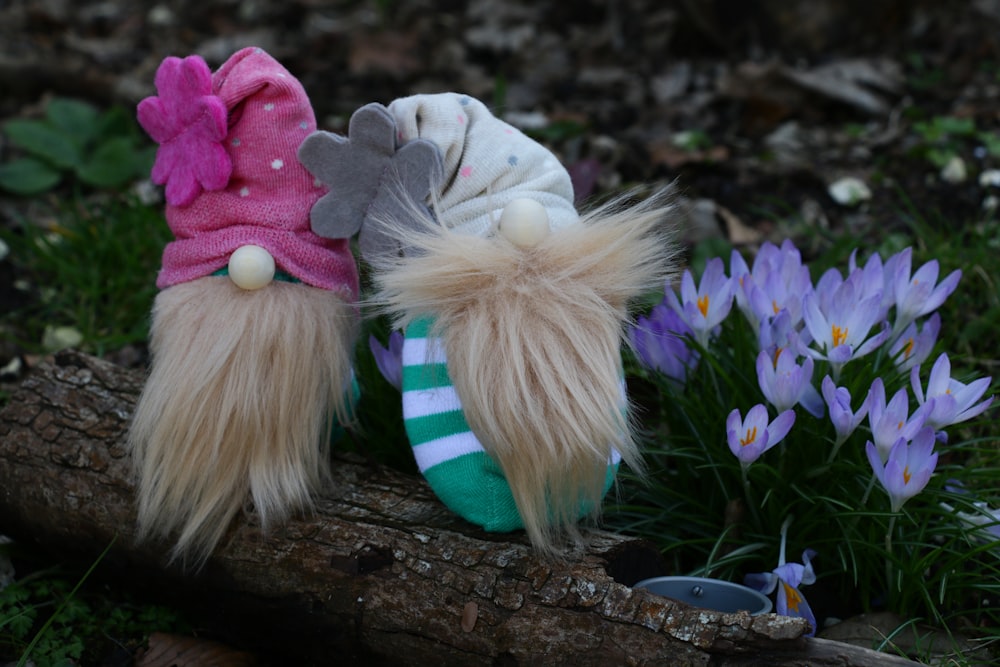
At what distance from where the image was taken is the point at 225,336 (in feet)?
4.58

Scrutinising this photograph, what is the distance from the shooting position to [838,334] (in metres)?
1.50

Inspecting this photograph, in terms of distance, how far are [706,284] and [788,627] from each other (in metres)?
0.64

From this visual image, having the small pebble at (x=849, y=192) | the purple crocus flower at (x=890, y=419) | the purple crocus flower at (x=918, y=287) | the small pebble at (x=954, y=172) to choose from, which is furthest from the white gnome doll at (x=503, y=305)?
the small pebble at (x=954, y=172)

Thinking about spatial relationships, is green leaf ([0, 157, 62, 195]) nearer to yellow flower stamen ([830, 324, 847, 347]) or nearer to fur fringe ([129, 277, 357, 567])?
fur fringe ([129, 277, 357, 567])

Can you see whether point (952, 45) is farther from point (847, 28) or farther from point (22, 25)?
point (22, 25)

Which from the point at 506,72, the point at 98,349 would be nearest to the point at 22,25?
the point at 506,72

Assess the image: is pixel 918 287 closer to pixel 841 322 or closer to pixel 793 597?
pixel 841 322

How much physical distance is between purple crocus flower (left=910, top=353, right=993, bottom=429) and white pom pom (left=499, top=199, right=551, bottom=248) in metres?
0.63

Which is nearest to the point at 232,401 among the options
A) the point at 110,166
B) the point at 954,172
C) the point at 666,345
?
the point at 666,345

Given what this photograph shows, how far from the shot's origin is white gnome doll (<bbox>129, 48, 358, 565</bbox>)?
1.41m

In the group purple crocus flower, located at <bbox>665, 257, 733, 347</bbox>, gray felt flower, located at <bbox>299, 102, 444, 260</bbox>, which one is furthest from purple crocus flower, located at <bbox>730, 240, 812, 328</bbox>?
gray felt flower, located at <bbox>299, 102, 444, 260</bbox>

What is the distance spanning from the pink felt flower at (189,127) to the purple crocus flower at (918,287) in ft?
3.74

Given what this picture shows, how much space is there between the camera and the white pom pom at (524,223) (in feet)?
4.27

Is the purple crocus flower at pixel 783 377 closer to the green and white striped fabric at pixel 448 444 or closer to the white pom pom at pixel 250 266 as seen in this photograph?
the green and white striped fabric at pixel 448 444
